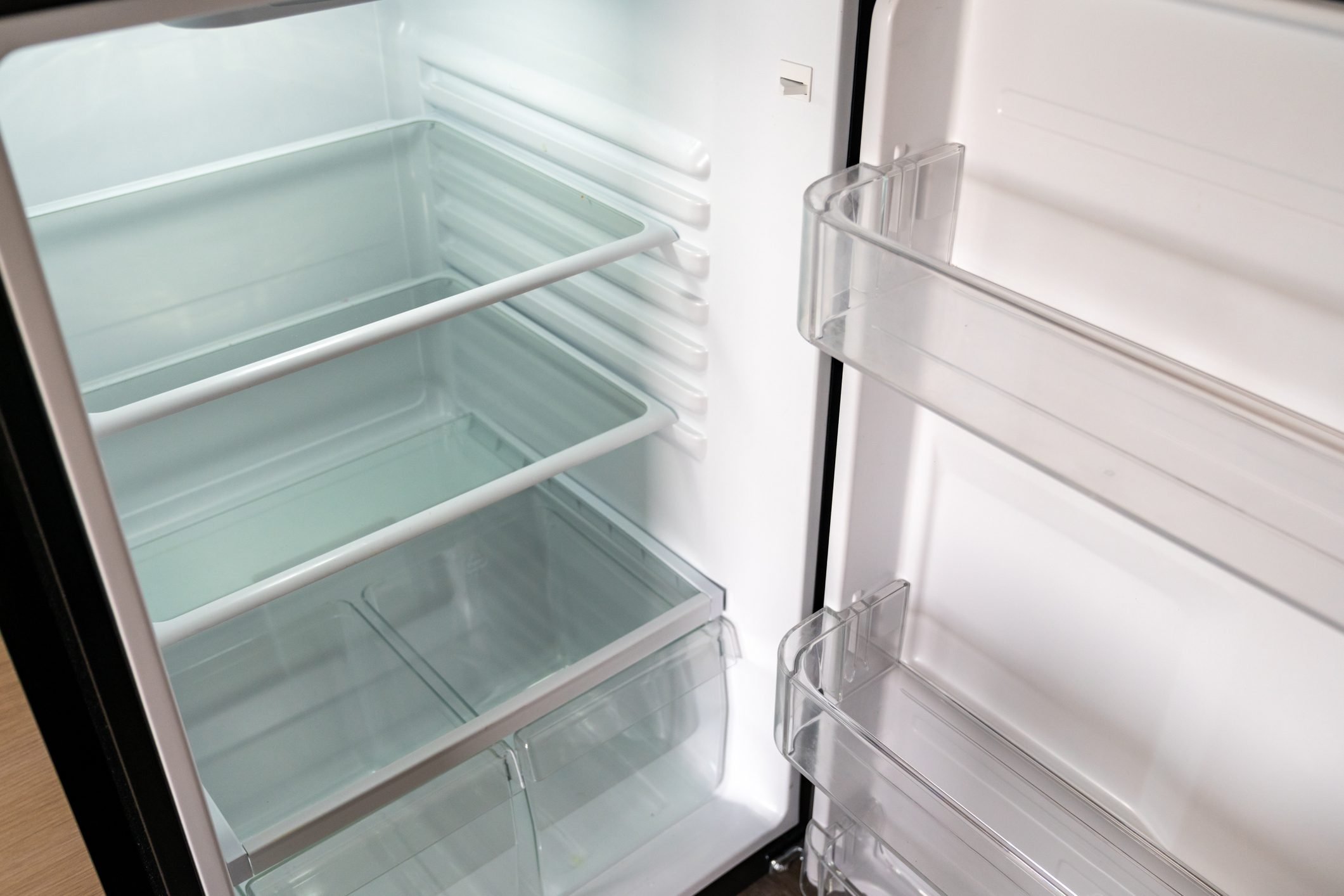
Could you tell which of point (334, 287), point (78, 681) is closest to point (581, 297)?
point (334, 287)

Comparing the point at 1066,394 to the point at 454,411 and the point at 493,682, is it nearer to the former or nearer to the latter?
the point at 493,682

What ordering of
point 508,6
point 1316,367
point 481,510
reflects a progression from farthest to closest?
point 481,510
point 508,6
point 1316,367

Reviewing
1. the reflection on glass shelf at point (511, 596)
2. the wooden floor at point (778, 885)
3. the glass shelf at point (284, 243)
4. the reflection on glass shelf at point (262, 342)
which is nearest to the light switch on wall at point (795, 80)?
the glass shelf at point (284, 243)

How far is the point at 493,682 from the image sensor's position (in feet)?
4.62

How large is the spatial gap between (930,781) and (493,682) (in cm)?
60

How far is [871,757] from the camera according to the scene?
1.06 metres

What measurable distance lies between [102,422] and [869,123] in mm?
630

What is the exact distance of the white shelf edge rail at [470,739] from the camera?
1.03 metres

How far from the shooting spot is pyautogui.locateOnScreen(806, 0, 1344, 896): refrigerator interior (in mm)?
670

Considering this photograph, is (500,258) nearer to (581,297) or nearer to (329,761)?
(581,297)

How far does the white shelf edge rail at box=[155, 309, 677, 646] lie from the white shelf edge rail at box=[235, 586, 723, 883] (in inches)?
7.6

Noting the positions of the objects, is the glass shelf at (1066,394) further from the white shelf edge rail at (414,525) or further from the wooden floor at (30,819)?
the wooden floor at (30,819)

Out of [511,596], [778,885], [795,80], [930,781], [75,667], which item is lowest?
[778,885]

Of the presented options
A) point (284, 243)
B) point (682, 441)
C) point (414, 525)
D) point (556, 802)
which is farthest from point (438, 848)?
point (284, 243)
